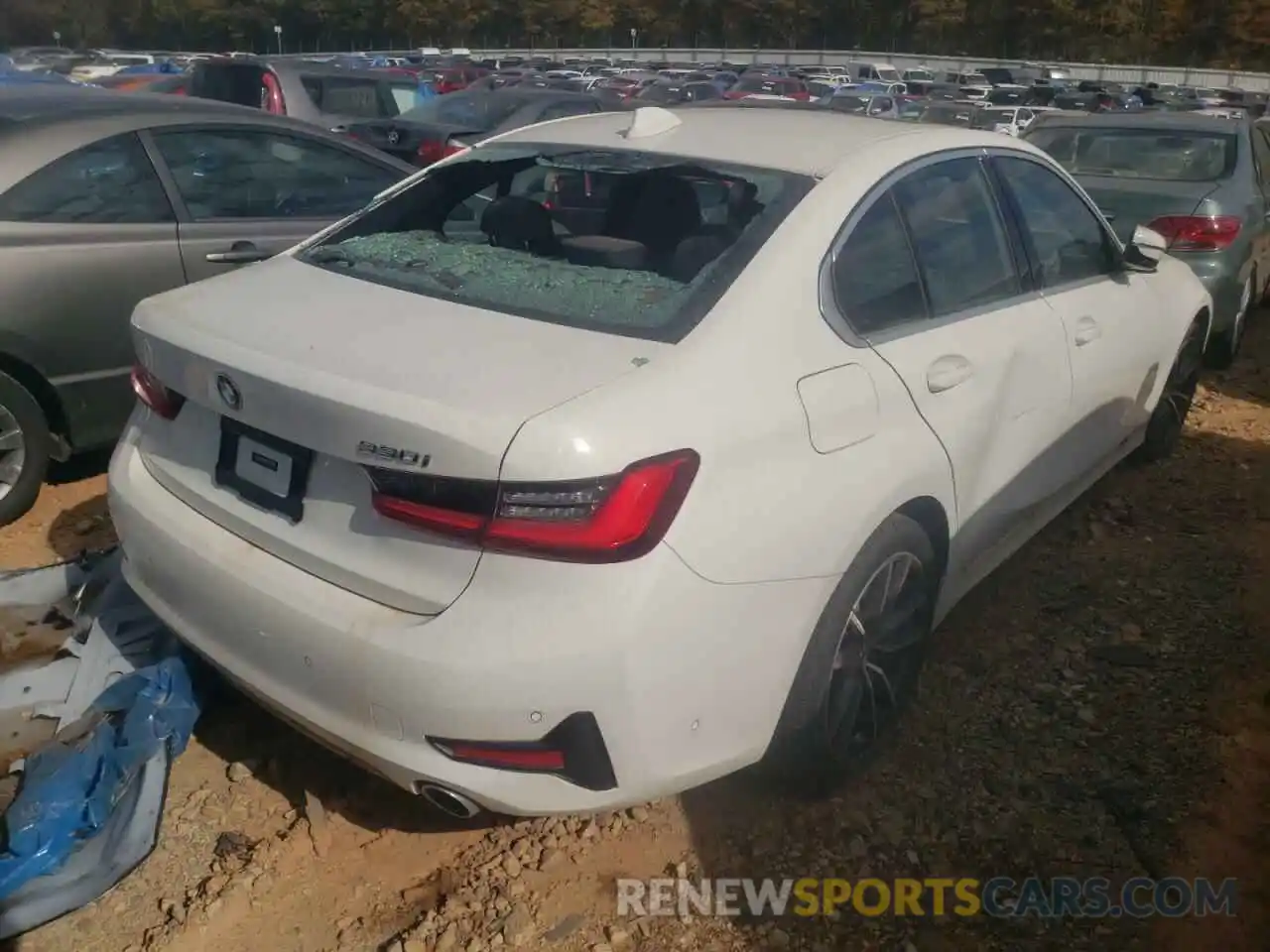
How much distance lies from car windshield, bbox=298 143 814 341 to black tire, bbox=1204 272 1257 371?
190 inches

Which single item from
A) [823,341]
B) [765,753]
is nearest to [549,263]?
[823,341]

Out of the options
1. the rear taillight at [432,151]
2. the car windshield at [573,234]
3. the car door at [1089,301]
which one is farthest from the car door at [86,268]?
the rear taillight at [432,151]

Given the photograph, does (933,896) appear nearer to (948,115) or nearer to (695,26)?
(948,115)

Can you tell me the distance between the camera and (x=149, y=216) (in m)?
4.33

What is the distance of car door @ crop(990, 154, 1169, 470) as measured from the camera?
3477mm

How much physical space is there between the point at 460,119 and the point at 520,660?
34.7 ft

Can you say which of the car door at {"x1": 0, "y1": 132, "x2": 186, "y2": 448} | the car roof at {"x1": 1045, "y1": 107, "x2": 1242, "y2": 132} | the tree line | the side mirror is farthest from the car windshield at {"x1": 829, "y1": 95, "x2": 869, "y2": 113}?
the tree line

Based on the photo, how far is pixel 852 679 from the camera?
2670 mm

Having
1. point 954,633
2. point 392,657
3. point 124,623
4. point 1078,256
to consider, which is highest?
point 1078,256

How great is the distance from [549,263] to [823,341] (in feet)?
2.40

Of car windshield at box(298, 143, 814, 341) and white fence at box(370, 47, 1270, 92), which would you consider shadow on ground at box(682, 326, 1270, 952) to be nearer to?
car windshield at box(298, 143, 814, 341)

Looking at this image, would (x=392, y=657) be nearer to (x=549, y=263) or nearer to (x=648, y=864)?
(x=648, y=864)

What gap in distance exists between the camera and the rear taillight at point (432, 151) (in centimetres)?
1009

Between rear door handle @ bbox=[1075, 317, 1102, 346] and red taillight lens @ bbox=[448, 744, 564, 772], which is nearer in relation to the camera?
red taillight lens @ bbox=[448, 744, 564, 772]
